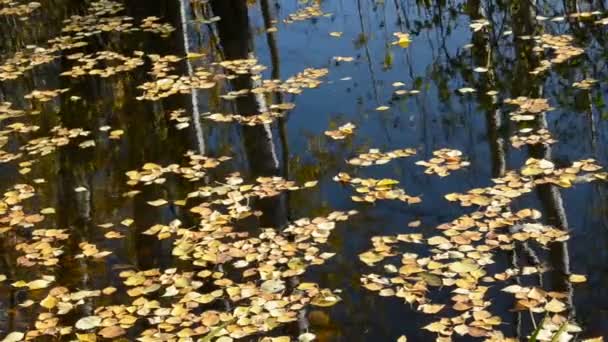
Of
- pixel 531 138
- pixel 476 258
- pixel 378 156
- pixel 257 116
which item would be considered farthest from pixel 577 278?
pixel 257 116

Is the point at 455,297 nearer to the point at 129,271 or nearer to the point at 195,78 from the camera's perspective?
the point at 129,271

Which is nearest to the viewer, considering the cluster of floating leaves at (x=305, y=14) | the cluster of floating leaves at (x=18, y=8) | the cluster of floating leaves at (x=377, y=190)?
the cluster of floating leaves at (x=377, y=190)

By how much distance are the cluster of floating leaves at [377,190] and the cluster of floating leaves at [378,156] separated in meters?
0.19

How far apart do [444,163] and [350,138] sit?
0.70 metres

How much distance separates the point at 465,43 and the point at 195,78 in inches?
80.1

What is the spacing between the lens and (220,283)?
134 inches

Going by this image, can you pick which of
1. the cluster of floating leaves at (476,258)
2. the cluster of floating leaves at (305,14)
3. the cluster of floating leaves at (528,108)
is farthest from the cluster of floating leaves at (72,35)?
the cluster of floating leaves at (476,258)

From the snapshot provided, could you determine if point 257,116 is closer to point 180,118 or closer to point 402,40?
point 180,118

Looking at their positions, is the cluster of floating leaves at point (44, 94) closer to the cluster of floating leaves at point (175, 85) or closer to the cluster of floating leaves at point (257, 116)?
the cluster of floating leaves at point (175, 85)

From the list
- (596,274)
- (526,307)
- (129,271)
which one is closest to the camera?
(526,307)

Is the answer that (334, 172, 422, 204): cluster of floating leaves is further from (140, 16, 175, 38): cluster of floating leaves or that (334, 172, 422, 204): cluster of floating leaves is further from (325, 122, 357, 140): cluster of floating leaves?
(140, 16, 175, 38): cluster of floating leaves

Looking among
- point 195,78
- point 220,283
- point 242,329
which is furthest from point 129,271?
point 195,78

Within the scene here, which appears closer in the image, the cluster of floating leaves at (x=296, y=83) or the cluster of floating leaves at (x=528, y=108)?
the cluster of floating leaves at (x=528, y=108)

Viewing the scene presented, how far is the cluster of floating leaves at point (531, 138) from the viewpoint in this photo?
14.1 feet
